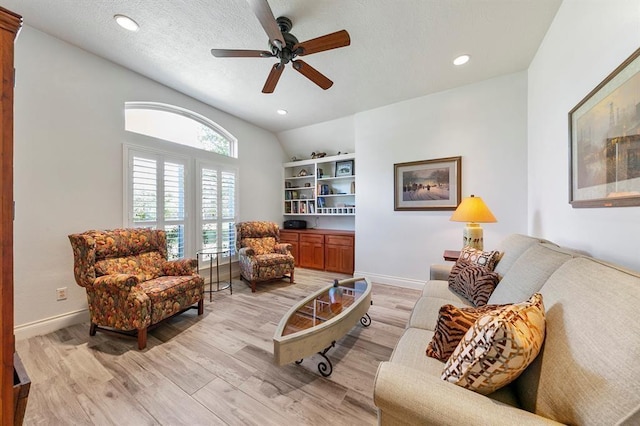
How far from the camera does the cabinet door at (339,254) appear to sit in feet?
13.4

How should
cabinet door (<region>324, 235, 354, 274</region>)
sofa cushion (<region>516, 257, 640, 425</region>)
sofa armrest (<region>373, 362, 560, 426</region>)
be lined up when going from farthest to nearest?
cabinet door (<region>324, 235, 354, 274</region>)
sofa armrest (<region>373, 362, 560, 426</region>)
sofa cushion (<region>516, 257, 640, 425</region>)

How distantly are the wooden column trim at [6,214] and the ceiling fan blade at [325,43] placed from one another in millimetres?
1547

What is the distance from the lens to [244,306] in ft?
9.21

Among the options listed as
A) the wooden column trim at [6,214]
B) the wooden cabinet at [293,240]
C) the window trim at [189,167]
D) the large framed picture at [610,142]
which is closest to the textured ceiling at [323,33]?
the window trim at [189,167]

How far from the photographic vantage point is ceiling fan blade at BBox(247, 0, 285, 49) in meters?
1.46

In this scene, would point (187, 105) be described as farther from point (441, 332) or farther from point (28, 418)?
point (441, 332)

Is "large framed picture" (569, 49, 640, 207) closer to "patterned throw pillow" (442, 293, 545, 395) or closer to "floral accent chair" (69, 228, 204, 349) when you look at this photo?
"patterned throw pillow" (442, 293, 545, 395)

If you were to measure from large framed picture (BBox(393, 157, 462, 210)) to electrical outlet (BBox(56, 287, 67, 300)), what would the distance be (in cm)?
405

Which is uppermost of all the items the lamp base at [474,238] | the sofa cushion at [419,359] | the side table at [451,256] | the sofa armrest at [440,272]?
the lamp base at [474,238]

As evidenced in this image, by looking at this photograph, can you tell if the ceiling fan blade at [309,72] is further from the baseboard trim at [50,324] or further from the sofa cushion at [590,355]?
the baseboard trim at [50,324]

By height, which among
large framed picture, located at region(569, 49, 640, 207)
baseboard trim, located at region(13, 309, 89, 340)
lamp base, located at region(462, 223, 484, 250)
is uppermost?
large framed picture, located at region(569, 49, 640, 207)

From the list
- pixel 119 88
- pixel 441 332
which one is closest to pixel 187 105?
pixel 119 88

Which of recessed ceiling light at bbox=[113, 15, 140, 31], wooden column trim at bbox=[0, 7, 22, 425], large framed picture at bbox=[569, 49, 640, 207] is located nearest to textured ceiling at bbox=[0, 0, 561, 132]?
recessed ceiling light at bbox=[113, 15, 140, 31]

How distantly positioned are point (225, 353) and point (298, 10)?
2.88 m
